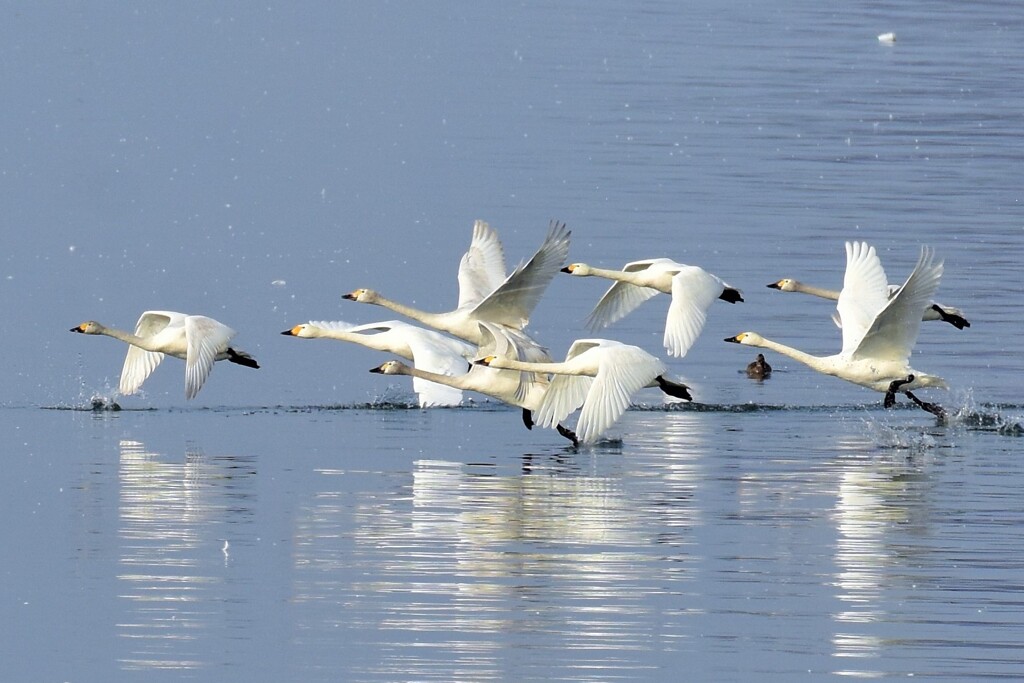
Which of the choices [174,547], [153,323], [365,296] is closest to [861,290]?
[365,296]

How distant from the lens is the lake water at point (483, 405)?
31.6ft

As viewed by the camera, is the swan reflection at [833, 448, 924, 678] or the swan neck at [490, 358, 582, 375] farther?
the swan neck at [490, 358, 582, 375]

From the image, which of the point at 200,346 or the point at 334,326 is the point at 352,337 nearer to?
the point at 334,326

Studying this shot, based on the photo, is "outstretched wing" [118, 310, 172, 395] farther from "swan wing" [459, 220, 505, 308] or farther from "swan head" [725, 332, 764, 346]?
"swan head" [725, 332, 764, 346]

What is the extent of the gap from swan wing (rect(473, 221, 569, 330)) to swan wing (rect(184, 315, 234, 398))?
1.86 m

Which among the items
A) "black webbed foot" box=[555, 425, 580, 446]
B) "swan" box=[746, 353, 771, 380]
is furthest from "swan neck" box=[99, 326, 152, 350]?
"swan" box=[746, 353, 771, 380]

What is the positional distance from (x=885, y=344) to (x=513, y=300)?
270 centimetres

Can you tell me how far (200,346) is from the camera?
1574 centimetres

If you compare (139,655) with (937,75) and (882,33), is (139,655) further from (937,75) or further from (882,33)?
(882,33)

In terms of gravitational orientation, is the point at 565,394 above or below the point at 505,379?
below

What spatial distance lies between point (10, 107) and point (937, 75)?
17690 millimetres

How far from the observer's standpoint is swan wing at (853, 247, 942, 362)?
1504cm

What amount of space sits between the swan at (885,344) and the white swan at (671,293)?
0.44 meters

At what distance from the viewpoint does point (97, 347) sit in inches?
719
